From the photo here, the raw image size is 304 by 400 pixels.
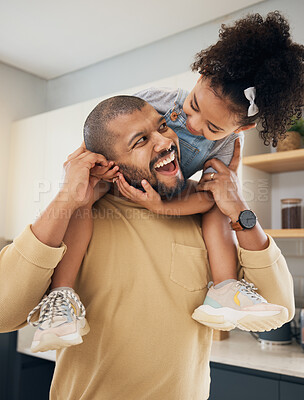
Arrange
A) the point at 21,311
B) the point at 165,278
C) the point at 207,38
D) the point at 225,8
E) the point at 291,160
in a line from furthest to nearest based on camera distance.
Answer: the point at 207,38
the point at 225,8
the point at 291,160
the point at 165,278
the point at 21,311

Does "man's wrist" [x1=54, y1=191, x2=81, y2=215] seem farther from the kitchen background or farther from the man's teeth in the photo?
the kitchen background

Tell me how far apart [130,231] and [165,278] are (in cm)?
12

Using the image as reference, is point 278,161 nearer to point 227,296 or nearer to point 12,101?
point 227,296

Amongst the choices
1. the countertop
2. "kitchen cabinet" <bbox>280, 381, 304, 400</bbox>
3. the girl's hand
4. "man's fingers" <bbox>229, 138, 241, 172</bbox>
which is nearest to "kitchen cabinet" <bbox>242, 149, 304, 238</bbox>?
the countertop

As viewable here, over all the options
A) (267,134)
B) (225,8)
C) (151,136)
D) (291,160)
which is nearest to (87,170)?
(151,136)

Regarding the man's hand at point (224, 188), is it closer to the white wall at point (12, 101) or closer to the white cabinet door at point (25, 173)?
the white cabinet door at point (25, 173)

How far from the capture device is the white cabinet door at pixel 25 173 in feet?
9.27

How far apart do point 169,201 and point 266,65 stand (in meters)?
0.33

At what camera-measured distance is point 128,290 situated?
0.81m

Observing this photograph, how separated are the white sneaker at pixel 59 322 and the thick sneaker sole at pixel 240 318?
23 cm

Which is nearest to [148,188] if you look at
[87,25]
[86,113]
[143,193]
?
[143,193]

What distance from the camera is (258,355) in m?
1.72

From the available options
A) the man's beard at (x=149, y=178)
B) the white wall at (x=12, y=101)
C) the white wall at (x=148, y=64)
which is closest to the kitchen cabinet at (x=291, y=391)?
the man's beard at (x=149, y=178)

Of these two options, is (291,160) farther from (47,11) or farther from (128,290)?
(47,11)
